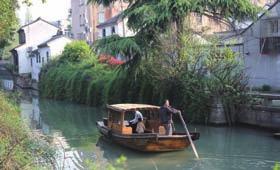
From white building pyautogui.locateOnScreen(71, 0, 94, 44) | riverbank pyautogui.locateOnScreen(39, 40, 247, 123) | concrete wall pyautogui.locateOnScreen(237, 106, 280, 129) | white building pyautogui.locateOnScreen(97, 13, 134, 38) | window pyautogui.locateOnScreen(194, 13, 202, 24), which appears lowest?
concrete wall pyautogui.locateOnScreen(237, 106, 280, 129)

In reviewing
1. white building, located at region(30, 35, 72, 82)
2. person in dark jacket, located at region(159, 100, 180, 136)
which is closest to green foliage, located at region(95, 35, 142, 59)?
person in dark jacket, located at region(159, 100, 180, 136)

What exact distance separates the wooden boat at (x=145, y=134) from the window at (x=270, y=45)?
12.3 meters

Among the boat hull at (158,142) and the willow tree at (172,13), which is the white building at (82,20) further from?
the boat hull at (158,142)

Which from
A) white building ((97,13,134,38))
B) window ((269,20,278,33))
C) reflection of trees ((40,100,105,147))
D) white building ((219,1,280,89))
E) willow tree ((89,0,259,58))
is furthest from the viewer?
white building ((97,13,134,38))

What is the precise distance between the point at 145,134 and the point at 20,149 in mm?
7959

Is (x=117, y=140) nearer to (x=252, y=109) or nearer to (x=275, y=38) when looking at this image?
(x=252, y=109)

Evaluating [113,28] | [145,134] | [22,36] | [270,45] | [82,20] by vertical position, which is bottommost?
[145,134]

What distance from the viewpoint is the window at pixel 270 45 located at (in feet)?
105

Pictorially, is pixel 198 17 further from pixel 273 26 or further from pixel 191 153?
pixel 191 153

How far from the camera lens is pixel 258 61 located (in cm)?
3378

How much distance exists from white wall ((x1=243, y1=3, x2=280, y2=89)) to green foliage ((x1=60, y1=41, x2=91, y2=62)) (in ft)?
63.4

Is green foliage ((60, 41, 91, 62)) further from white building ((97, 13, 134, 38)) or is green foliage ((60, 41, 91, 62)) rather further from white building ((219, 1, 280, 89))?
white building ((219, 1, 280, 89))

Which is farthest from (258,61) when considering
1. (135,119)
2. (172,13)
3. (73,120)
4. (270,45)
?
(135,119)

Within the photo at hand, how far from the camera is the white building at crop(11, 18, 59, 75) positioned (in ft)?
236
